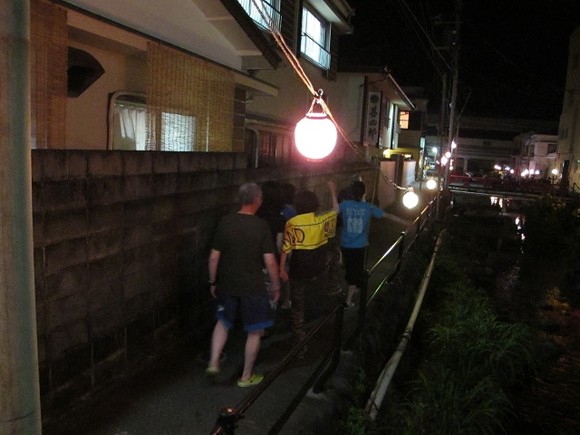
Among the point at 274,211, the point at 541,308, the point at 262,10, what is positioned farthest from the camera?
the point at 541,308

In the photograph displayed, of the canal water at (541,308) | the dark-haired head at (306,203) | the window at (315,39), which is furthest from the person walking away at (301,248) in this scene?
the window at (315,39)

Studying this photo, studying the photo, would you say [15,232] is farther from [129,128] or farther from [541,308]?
[541,308]

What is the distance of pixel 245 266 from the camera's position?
478 cm

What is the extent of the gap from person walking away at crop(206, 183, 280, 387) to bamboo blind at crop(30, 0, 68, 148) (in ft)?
6.01

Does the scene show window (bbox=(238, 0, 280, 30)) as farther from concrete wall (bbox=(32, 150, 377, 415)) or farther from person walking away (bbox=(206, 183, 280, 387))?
person walking away (bbox=(206, 183, 280, 387))

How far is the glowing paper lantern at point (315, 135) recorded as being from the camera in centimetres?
829

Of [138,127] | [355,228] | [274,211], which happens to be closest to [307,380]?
[274,211]

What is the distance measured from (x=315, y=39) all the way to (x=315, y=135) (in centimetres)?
963

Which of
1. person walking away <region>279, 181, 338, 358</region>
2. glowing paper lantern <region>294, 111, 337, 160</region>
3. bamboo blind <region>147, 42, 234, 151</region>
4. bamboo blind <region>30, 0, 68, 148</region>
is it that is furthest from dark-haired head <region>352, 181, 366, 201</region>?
bamboo blind <region>30, 0, 68, 148</region>

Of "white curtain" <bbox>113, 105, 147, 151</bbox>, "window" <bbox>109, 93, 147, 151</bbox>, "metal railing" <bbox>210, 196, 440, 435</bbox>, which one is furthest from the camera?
"white curtain" <bbox>113, 105, 147, 151</bbox>

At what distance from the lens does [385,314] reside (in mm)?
8430

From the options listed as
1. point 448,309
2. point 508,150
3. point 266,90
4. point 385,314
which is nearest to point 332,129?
point 266,90

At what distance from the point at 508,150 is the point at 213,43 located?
71041 millimetres

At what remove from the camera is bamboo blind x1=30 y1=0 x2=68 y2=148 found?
14.8 ft
